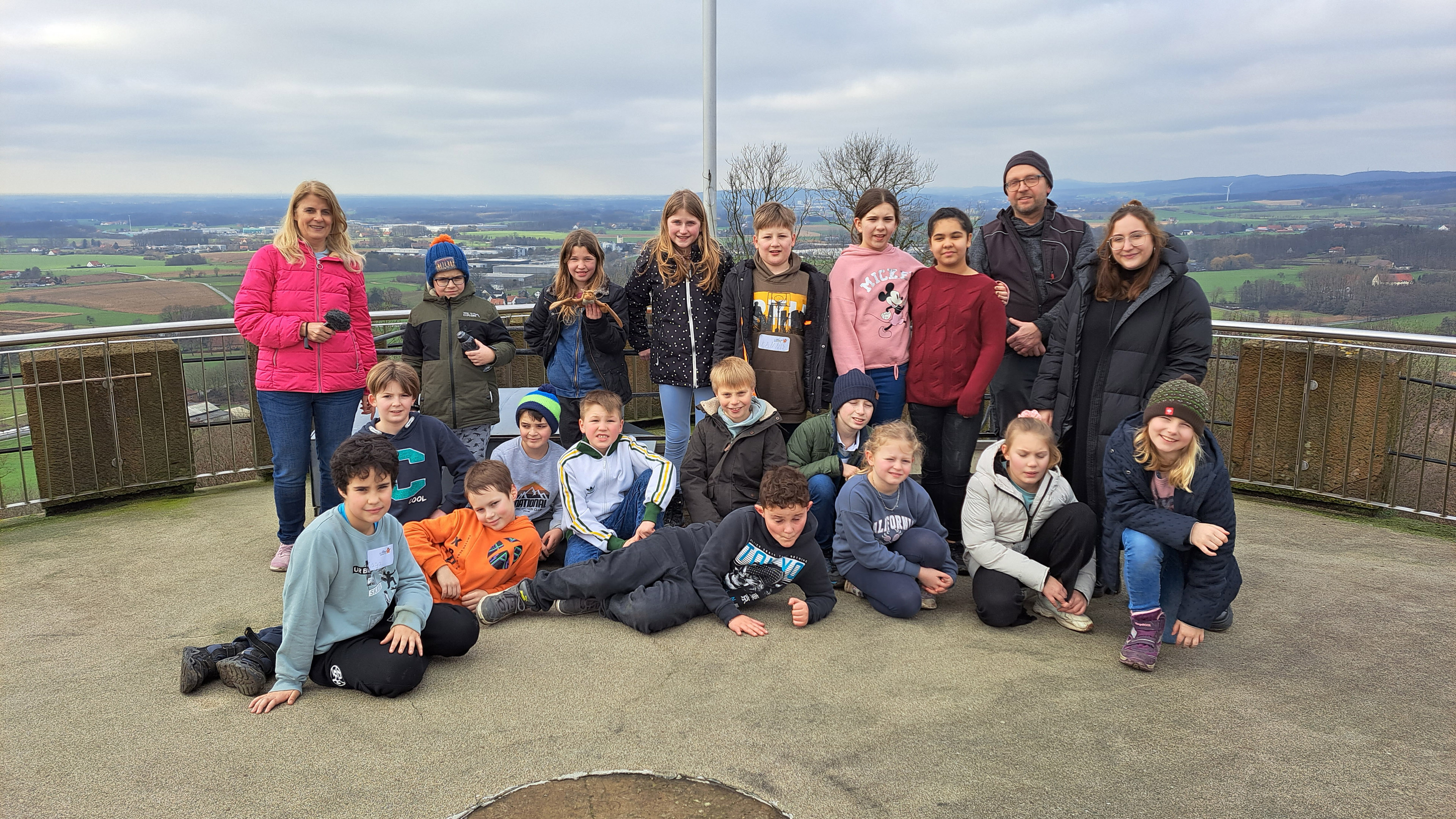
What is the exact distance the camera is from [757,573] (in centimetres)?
409

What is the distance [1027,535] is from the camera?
13.7 feet

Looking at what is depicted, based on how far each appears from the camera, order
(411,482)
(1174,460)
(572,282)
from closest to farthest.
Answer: (1174,460) → (411,482) → (572,282)

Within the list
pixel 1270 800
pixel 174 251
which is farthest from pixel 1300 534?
pixel 174 251

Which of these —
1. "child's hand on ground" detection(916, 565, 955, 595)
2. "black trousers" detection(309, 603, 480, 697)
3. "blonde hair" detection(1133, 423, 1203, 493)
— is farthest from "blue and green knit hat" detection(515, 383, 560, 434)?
"blonde hair" detection(1133, 423, 1203, 493)

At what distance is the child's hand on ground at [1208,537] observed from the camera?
140 inches

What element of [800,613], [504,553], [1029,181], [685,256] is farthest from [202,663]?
[1029,181]

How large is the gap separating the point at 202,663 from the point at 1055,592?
354 cm

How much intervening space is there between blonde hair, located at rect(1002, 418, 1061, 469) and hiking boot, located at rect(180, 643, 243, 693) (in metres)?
3.39

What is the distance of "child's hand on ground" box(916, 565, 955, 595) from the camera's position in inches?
163

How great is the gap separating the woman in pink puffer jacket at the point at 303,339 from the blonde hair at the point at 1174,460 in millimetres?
3883

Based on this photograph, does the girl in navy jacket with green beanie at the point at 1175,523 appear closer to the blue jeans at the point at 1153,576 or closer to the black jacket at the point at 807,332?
the blue jeans at the point at 1153,576

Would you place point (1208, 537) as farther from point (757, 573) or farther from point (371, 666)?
point (371, 666)

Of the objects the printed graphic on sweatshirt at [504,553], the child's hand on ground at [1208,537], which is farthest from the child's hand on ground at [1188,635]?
the printed graphic on sweatshirt at [504,553]

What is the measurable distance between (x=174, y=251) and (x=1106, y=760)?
13.2 metres
